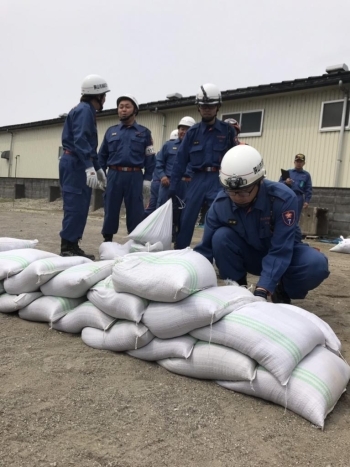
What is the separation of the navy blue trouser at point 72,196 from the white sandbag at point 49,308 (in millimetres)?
1473

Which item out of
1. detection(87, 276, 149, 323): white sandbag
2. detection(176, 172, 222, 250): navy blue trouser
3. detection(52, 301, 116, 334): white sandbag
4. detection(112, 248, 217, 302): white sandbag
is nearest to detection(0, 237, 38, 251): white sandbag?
detection(52, 301, 116, 334): white sandbag

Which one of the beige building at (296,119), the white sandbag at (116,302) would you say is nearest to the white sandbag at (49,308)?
the white sandbag at (116,302)

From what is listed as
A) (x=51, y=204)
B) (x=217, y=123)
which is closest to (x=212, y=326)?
(x=217, y=123)

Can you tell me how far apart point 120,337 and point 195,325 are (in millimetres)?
388

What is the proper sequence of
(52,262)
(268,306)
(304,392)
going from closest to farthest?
1. (304,392)
2. (268,306)
3. (52,262)

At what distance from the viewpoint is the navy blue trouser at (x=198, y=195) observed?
11.8 feet

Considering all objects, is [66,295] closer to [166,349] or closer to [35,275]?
[35,275]

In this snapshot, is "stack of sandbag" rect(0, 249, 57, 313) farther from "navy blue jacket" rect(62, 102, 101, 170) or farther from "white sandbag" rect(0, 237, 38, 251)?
"navy blue jacket" rect(62, 102, 101, 170)

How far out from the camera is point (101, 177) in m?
4.07

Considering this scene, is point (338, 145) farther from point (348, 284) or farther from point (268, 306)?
point (268, 306)

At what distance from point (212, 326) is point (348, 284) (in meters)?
2.58

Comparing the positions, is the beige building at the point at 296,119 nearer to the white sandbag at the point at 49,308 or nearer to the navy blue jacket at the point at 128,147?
the navy blue jacket at the point at 128,147

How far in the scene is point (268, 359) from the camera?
1.53m

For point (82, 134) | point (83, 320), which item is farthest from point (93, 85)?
point (83, 320)
